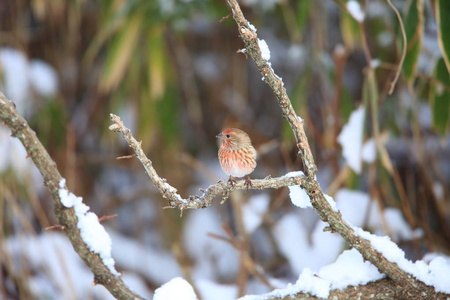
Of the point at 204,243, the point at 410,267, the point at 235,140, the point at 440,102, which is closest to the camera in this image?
the point at 410,267

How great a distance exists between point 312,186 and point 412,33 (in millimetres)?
1565

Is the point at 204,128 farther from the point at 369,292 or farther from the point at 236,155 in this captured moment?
the point at 369,292

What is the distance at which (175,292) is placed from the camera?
217cm

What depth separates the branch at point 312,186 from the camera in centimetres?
179

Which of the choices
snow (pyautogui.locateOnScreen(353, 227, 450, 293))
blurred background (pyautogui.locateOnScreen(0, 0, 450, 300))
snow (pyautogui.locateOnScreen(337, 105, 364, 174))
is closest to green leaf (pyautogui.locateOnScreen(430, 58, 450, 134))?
blurred background (pyautogui.locateOnScreen(0, 0, 450, 300))

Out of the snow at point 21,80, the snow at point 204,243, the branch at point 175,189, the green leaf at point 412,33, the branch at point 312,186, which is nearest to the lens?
the branch at point 312,186

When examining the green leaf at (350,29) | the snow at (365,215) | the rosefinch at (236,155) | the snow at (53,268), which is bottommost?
the rosefinch at (236,155)

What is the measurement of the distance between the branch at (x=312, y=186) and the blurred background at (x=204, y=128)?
1336 millimetres

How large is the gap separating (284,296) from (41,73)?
4.18 metres

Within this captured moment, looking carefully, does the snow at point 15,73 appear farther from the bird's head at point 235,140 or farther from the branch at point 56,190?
the branch at point 56,190

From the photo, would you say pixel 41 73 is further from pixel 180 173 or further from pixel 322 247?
pixel 322 247

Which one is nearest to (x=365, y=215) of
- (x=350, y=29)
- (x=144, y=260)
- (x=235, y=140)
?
(x=235, y=140)

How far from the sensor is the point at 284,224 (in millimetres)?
4898

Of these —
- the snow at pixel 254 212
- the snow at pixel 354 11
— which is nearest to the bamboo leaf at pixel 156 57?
the snow at pixel 254 212
